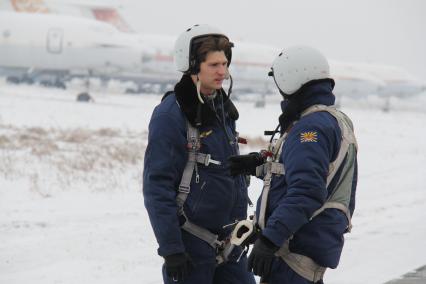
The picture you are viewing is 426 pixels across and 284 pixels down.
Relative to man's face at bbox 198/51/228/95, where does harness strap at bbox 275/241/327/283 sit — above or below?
below

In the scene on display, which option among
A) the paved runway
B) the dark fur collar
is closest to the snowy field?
the paved runway

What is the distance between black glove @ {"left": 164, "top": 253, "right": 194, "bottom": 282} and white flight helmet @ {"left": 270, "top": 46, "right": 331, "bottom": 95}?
1.03 meters

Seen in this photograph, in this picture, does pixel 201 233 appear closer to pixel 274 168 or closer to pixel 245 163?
pixel 245 163

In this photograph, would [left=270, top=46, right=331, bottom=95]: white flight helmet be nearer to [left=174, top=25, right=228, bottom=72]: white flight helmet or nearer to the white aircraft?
[left=174, top=25, right=228, bottom=72]: white flight helmet

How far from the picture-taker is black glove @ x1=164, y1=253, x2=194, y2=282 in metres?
4.00

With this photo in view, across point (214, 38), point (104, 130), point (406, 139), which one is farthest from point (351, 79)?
point (214, 38)

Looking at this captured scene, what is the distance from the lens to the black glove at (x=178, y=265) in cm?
400

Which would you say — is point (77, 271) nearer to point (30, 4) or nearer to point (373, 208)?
point (373, 208)

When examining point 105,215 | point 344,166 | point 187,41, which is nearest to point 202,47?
point 187,41

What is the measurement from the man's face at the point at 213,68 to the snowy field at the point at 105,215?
9.78 feet

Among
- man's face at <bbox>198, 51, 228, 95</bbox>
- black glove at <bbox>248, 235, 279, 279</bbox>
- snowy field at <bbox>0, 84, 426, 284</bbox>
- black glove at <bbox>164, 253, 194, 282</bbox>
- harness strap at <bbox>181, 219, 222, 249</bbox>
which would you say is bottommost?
snowy field at <bbox>0, 84, 426, 284</bbox>

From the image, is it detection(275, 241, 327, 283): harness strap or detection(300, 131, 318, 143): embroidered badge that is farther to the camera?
detection(275, 241, 327, 283): harness strap

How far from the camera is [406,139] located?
2922cm

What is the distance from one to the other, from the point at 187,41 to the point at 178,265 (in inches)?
48.5
